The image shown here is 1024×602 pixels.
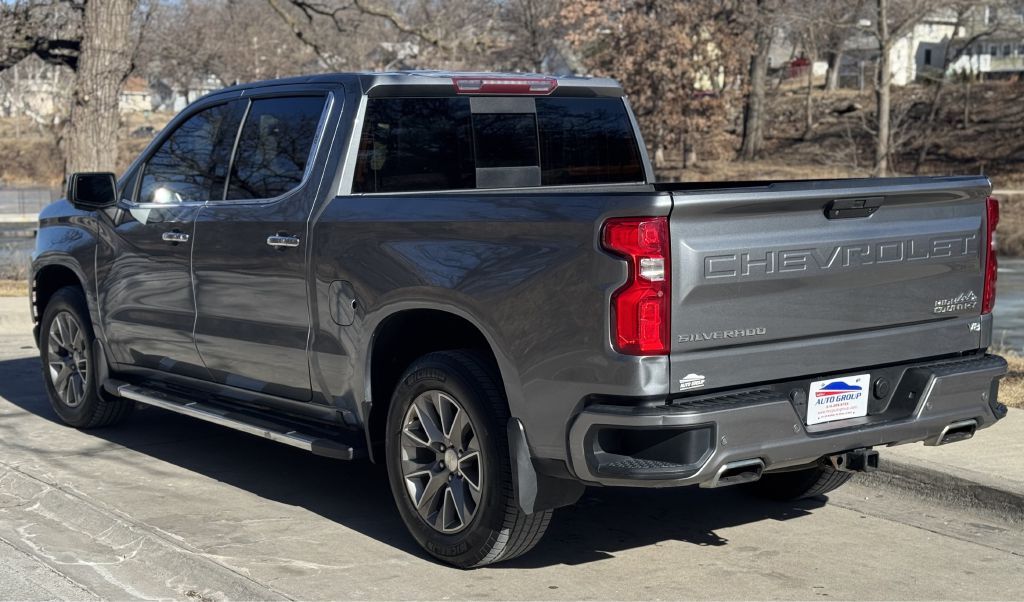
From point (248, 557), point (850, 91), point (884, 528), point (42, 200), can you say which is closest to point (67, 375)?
point (248, 557)

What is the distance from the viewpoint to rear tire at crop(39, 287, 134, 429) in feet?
25.5

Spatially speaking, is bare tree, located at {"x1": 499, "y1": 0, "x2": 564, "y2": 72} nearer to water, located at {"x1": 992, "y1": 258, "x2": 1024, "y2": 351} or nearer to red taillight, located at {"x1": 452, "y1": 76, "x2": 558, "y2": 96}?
water, located at {"x1": 992, "y1": 258, "x2": 1024, "y2": 351}

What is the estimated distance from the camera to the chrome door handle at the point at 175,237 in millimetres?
6656

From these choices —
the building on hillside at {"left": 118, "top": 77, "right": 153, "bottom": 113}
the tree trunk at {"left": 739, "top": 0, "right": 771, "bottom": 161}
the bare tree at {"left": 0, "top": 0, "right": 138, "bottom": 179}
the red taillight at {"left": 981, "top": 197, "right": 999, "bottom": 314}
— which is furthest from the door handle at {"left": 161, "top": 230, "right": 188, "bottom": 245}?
the tree trunk at {"left": 739, "top": 0, "right": 771, "bottom": 161}

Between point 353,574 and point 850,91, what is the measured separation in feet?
194

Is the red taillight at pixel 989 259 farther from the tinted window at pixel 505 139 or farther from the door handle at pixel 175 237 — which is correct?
the door handle at pixel 175 237

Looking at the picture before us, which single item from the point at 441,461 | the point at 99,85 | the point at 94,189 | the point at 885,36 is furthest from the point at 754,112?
the point at 441,461

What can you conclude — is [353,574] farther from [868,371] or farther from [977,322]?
[977,322]

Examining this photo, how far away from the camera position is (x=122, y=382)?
747cm

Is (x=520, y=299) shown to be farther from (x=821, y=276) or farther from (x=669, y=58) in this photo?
(x=669, y=58)

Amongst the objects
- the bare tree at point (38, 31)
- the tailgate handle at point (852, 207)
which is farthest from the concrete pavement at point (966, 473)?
the bare tree at point (38, 31)

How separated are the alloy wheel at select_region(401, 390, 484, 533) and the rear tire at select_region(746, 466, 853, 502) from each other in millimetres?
1854

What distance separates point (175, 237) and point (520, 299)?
268 centimetres

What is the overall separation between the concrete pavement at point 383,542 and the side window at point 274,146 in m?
1.58
